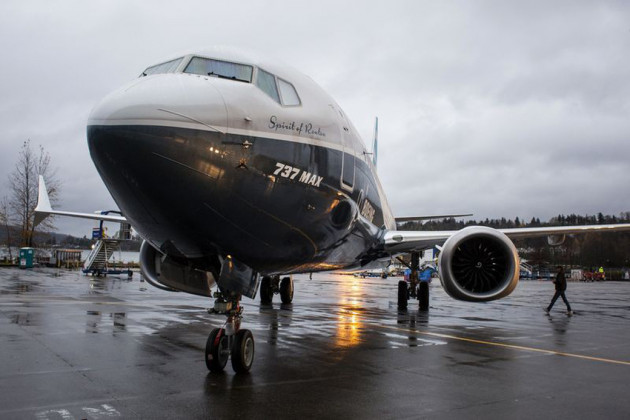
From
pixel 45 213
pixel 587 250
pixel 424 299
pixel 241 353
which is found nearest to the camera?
pixel 241 353

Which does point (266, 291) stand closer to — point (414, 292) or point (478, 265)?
point (414, 292)

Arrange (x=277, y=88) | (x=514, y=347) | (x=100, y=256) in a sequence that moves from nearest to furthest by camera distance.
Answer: (x=277, y=88)
(x=514, y=347)
(x=100, y=256)

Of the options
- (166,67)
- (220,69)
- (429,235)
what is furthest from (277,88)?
(429,235)

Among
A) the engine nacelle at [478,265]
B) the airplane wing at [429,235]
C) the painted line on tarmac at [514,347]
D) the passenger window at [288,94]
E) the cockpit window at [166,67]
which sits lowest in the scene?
the painted line on tarmac at [514,347]

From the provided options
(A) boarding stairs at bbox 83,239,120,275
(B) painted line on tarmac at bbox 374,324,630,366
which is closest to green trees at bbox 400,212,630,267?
(A) boarding stairs at bbox 83,239,120,275

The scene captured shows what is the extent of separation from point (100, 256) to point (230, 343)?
36.1 metres

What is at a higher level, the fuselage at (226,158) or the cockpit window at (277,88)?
the cockpit window at (277,88)

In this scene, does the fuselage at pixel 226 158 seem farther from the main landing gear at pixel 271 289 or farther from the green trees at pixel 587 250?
the green trees at pixel 587 250

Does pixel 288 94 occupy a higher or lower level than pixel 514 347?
higher

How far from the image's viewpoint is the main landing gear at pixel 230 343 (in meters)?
6.48

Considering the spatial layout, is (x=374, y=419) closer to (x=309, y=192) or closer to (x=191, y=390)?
(x=191, y=390)

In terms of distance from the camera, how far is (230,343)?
672 centimetres

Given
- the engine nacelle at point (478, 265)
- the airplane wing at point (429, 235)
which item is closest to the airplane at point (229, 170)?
the engine nacelle at point (478, 265)

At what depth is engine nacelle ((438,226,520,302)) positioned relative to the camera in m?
8.89
